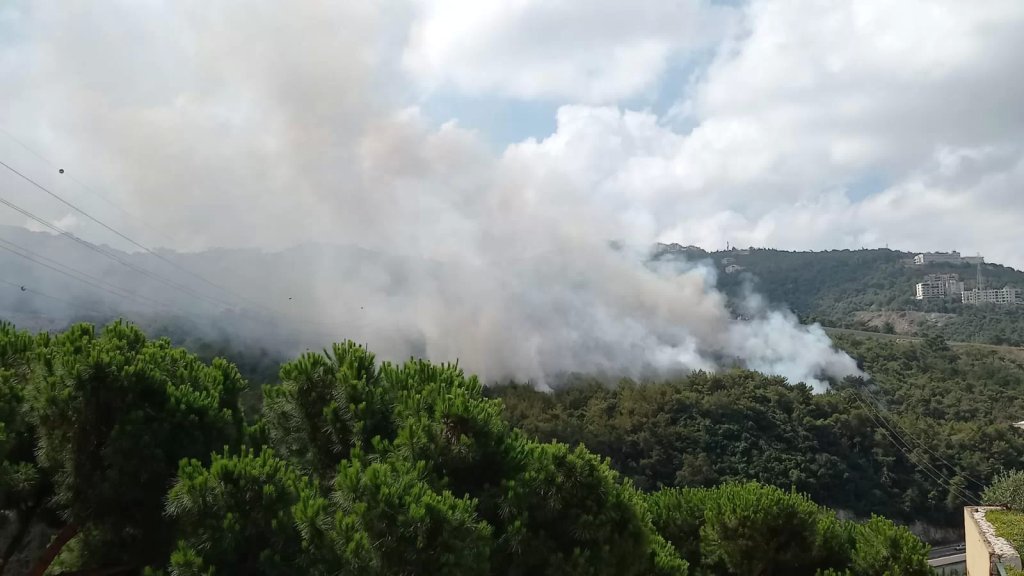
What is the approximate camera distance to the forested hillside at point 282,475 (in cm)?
1079

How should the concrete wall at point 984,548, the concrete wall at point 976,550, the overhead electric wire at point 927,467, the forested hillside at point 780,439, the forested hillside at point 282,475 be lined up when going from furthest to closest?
the overhead electric wire at point 927,467 < the forested hillside at point 780,439 < the concrete wall at point 976,550 < the concrete wall at point 984,548 < the forested hillside at point 282,475

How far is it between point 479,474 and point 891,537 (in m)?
11.7

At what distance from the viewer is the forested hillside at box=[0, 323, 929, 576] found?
10.8 m

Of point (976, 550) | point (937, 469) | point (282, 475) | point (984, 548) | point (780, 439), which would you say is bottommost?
point (976, 550)

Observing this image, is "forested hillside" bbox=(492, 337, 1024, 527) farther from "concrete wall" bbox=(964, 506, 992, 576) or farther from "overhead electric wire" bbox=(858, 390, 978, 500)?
"concrete wall" bbox=(964, 506, 992, 576)

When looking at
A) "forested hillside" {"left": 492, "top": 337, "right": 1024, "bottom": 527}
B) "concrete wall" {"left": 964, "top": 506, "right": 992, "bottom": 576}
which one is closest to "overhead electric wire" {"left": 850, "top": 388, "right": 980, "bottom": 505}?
"forested hillside" {"left": 492, "top": 337, "right": 1024, "bottom": 527}

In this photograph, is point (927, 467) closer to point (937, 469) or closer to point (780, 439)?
point (937, 469)

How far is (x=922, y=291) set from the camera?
646 feet

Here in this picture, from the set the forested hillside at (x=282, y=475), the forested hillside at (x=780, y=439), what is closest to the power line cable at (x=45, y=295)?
the forested hillside at (x=780, y=439)

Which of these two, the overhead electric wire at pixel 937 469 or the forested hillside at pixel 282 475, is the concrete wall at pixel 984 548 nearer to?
the forested hillside at pixel 282 475

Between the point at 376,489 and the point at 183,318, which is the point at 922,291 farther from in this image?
the point at 376,489

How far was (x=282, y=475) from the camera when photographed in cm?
1152

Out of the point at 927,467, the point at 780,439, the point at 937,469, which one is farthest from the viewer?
the point at 937,469

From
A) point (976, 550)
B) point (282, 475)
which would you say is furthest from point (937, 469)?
point (282, 475)
